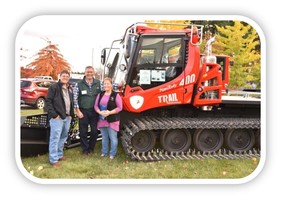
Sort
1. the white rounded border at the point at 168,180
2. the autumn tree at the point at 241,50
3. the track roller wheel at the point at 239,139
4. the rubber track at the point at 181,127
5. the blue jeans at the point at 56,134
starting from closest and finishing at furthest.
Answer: the white rounded border at the point at 168,180 → the autumn tree at the point at 241,50 → the blue jeans at the point at 56,134 → the rubber track at the point at 181,127 → the track roller wheel at the point at 239,139

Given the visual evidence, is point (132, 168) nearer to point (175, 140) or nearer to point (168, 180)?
point (168, 180)

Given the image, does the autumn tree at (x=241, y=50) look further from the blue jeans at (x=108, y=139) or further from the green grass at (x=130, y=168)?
the blue jeans at (x=108, y=139)

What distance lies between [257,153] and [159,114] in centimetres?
171

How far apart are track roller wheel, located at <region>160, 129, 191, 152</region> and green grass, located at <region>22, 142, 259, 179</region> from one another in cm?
34

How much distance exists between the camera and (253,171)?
20.4ft

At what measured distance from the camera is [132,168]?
630cm

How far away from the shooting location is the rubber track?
6531 millimetres

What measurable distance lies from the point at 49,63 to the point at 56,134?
1073 mm

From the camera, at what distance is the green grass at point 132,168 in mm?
6059

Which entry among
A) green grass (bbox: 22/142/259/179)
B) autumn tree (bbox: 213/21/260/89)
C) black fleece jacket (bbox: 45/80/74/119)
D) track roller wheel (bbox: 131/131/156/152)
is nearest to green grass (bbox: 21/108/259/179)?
green grass (bbox: 22/142/259/179)

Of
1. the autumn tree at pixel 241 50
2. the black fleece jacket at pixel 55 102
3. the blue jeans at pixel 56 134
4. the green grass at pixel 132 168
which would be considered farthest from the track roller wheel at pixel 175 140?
the black fleece jacket at pixel 55 102

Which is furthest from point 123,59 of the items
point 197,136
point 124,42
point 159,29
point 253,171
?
point 253,171

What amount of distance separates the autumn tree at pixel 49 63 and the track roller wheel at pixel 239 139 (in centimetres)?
290

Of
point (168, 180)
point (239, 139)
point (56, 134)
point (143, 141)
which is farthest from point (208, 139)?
point (56, 134)
